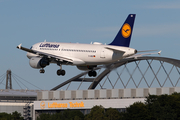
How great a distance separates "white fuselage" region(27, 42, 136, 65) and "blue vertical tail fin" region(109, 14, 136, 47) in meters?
1.58

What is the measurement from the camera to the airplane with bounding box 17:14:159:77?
69500mm

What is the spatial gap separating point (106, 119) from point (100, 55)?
212 feet

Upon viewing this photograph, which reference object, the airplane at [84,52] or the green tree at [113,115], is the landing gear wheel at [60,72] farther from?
the green tree at [113,115]

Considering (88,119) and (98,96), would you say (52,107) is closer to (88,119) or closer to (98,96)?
(98,96)

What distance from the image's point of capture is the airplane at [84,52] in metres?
69.5

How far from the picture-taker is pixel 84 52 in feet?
233

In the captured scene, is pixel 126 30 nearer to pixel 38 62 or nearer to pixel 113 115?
pixel 38 62

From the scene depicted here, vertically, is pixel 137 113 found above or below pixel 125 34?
below

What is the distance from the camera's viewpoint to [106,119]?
131250mm

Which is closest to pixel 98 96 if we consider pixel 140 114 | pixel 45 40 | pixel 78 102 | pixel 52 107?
pixel 78 102

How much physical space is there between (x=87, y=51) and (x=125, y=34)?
732 centimetres

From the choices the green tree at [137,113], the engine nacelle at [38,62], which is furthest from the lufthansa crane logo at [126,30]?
the green tree at [137,113]

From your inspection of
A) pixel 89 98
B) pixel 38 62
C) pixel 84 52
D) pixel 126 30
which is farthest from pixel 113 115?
pixel 126 30

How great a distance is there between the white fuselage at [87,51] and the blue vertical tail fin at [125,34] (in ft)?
5.17
